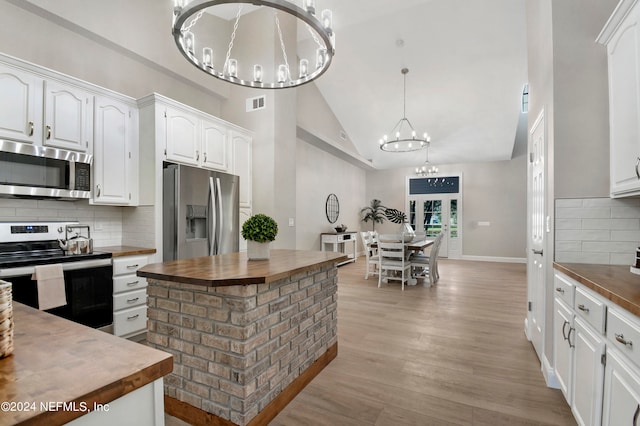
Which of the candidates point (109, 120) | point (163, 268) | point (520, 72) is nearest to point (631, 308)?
point (163, 268)

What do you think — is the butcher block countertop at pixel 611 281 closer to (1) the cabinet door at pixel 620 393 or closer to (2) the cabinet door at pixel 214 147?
(1) the cabinet door at pixel 620 393

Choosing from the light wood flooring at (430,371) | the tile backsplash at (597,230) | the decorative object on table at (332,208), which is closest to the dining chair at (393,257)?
the light wood flooring at (430,371)

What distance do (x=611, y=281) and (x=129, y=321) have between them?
3589mm

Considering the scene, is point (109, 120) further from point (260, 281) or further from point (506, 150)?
point (506, 150)

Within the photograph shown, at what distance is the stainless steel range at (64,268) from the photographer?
92.2 inches

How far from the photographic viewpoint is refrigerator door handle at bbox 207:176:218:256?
364cm

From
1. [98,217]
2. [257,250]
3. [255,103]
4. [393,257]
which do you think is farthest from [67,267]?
[393,257]

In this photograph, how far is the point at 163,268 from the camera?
1.90 m

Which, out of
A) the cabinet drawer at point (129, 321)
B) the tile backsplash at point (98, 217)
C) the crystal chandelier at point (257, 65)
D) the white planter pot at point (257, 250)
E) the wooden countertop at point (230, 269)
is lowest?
the cabinet drawer at point (129, 321)

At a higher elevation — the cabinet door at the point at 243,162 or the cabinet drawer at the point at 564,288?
the cabinet door at the point at 243,162

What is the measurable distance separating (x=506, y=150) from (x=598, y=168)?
7148 millimetres

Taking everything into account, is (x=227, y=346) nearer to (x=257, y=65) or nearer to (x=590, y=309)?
(x=590, y=309)

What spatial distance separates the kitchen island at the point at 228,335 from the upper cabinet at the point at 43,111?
69.4 inches

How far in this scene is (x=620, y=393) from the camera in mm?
1267
